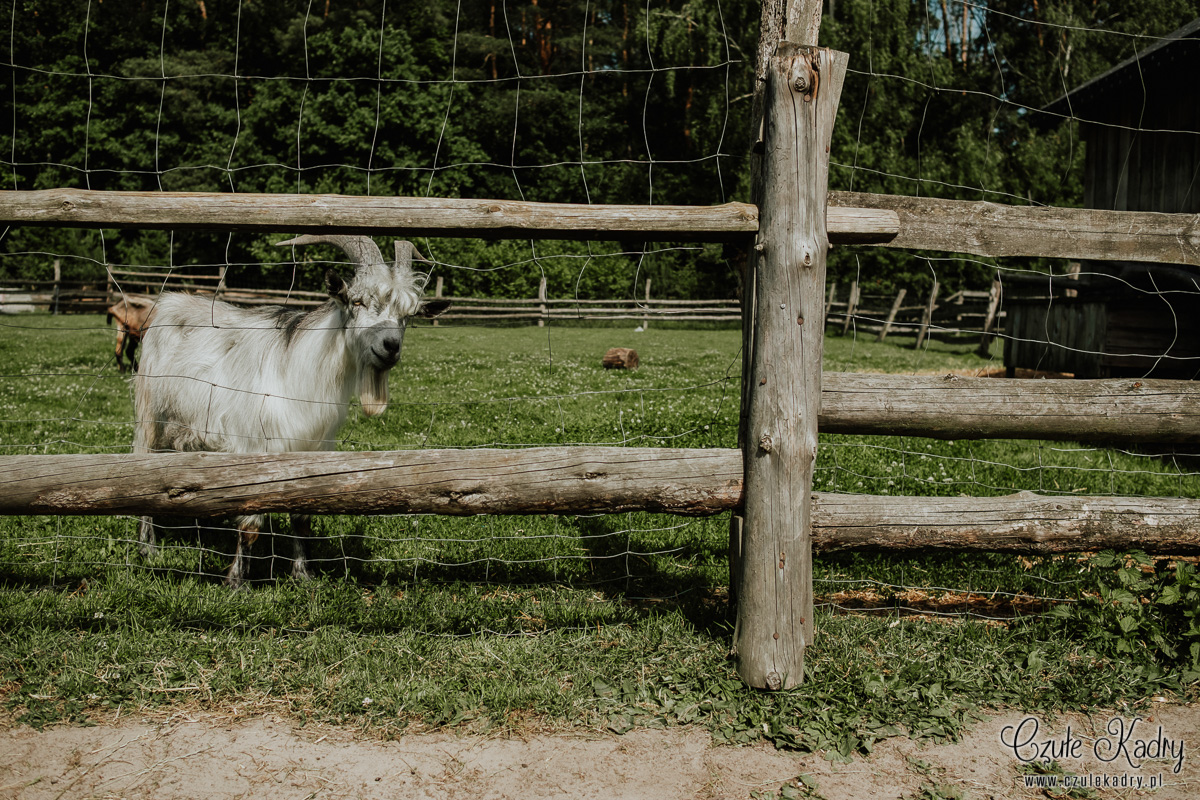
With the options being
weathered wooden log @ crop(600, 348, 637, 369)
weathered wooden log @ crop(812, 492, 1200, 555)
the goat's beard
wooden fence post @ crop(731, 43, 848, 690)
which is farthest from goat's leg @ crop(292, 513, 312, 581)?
weathered wooden log @ crop(600, 348, 637, 369)

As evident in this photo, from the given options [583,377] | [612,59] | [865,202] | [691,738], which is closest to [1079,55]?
[612,59]

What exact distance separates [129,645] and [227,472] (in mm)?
903

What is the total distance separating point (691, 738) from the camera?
2855mm

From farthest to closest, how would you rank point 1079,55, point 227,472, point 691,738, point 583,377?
point 1079,55 < point 583,377 < point 227,472 < point 691,738

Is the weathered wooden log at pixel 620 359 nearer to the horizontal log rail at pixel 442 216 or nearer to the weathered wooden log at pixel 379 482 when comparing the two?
the horizontal log rail at pixel 442 216

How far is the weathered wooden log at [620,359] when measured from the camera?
44.1 feet

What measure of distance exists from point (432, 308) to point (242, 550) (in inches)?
65.6

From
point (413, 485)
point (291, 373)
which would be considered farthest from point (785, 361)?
point (291, 373)

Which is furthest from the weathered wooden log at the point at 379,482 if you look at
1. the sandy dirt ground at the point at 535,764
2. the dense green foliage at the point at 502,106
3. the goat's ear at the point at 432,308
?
the dense green foliage at the point at 502,106

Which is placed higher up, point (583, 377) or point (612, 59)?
point (612, 59)

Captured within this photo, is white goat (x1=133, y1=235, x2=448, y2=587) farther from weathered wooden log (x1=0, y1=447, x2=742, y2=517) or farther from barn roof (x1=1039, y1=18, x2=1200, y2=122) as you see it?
barn roof (x1=1039, y1=18, x2=1200, y2=122)

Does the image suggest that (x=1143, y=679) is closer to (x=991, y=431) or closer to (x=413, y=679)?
(x=991, y=431)

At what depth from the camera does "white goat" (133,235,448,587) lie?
4199 millimetres

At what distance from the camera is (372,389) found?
444 cm
